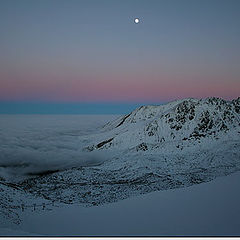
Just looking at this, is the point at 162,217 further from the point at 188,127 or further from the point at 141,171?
the point at 188,127

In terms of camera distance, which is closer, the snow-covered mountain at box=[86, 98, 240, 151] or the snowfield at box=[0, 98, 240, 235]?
the snowfield at box=[0, 98, 240, 235]

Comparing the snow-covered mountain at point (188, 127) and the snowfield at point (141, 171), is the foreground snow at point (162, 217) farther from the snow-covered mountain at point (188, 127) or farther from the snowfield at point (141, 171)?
the snow-covered mountain at point (188, 127)

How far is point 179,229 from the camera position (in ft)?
31.8

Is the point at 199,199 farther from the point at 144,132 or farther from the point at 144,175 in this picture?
the point at 144,132

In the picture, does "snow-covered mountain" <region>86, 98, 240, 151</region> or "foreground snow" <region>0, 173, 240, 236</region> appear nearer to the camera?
"foreground snow" <region>0, 173, 240, 236</region>

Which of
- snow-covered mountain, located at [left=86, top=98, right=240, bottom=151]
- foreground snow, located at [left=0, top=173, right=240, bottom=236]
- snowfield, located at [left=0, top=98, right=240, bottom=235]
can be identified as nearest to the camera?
foreground snow, located at [left=0, top=173, right=240, bottom=236]

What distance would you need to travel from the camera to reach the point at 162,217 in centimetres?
1181

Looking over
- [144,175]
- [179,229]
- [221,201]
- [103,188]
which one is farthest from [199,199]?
[144,175]

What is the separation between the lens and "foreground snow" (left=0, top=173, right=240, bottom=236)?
32.2ft

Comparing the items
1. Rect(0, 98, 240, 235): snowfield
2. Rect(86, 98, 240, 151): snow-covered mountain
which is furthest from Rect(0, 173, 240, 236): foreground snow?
Rect(86, 98, 240, 151): snow-covered mountain

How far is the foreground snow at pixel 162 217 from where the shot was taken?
9.83 m

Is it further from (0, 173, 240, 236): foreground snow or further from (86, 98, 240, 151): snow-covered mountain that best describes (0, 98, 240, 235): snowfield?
(0, 173, 240, 236): foreground snow

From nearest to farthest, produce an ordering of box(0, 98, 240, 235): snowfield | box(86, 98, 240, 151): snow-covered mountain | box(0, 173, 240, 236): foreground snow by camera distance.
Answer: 1. box(0, 173, 240, 236): foreground snow
2. box(0, 98, 240, 235): snowfield
3. box(86, 98, 240, 151): snow-covered mountain

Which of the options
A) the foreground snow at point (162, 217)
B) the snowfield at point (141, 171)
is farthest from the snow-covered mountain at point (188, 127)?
the foreground snow at point (162, 217)
